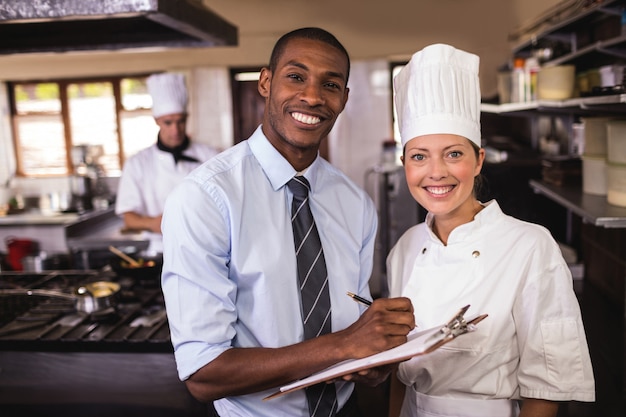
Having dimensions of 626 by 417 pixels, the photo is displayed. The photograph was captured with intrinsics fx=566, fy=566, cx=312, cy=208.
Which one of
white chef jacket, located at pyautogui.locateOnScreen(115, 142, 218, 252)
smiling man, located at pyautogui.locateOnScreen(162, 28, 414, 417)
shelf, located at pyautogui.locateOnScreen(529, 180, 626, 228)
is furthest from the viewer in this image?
white chef jacket, located at pyautogui.locateOnScreen(115, 142, 218, 252)

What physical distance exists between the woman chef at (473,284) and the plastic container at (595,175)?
113 centimetres

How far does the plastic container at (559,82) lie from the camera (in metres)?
2.66

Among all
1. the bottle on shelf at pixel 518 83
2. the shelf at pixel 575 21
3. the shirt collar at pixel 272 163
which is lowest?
the shirt collar at pixel 272 163

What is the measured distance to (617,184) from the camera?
2.14 metres

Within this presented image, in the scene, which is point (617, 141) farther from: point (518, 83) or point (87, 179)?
point (87, 179)

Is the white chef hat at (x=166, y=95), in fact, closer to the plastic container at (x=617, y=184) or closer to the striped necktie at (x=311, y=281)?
the striped necktie at (x=311, y=281)

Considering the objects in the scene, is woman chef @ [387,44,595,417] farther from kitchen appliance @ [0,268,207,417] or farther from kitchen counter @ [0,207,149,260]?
kitchen counter @ [0,207,149,260]

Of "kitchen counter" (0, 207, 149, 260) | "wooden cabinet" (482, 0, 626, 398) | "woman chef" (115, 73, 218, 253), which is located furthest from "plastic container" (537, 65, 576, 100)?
"kitchen counter" (0, 207, 149, 260)

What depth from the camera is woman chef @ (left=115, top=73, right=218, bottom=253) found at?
3.63 m

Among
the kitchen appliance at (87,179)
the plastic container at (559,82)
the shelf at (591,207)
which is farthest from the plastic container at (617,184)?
the kitchen appliance at (87,179)

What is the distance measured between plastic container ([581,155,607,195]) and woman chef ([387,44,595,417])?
44.3 inches

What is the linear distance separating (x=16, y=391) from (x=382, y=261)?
3497 mm

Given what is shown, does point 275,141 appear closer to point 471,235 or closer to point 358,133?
point 471,235

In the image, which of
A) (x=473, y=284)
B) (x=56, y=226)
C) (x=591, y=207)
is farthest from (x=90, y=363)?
(x=56, y=226)
